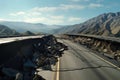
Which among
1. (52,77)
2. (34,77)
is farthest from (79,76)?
(34,77)

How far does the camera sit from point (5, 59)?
13.0 metres

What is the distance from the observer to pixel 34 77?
13523 millimetres

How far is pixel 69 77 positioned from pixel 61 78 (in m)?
0.62

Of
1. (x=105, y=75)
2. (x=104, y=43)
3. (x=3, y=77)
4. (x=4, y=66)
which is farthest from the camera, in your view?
(x=104, y=43)

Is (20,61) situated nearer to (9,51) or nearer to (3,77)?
(9,51)

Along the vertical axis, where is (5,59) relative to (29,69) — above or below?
above

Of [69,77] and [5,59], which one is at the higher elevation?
[5,59]

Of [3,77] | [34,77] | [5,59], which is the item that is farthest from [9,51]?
[3,77]

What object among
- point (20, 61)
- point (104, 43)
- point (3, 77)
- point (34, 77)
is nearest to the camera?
point (3, 77)

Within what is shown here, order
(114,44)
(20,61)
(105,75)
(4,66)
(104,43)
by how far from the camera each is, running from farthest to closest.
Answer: (104,43), (114,44), (20,61), (105,75), (4,66)

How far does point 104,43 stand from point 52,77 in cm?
3467

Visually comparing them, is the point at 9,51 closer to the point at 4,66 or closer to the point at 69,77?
the point at 4,66

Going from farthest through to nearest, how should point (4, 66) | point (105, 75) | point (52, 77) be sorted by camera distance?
1. point (105, 75)
2. point (52, 77)
3. point (4, 66)

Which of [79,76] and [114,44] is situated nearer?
[79,76]
